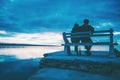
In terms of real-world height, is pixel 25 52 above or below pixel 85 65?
below

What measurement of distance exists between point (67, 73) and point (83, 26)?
120 inches

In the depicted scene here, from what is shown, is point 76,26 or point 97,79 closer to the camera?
point 97,79

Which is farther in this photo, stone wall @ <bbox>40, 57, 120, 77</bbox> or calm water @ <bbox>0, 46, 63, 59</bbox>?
calm water @ <bbox>0, 46, 63, 59</bbox>

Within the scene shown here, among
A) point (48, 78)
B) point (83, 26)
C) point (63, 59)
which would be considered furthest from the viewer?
point (83, 26)

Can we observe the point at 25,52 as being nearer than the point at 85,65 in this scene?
No

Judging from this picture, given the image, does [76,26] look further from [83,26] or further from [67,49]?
[67,49]

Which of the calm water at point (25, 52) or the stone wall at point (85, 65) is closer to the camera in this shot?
the stone wall at point (85, 65)

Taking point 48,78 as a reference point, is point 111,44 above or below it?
above

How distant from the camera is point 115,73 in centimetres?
660

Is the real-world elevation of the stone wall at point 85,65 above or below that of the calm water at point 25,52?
above

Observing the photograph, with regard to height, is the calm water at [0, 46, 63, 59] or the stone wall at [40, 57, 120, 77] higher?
the stone wall at [40, 57, 120, 77]

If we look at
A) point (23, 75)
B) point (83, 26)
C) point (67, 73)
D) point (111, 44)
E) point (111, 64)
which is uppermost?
point (83, 26)

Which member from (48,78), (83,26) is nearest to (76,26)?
(83,26)

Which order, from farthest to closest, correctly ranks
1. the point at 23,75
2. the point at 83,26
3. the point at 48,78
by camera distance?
the point at 23,75, the point at 83,26, the point at 48,78
